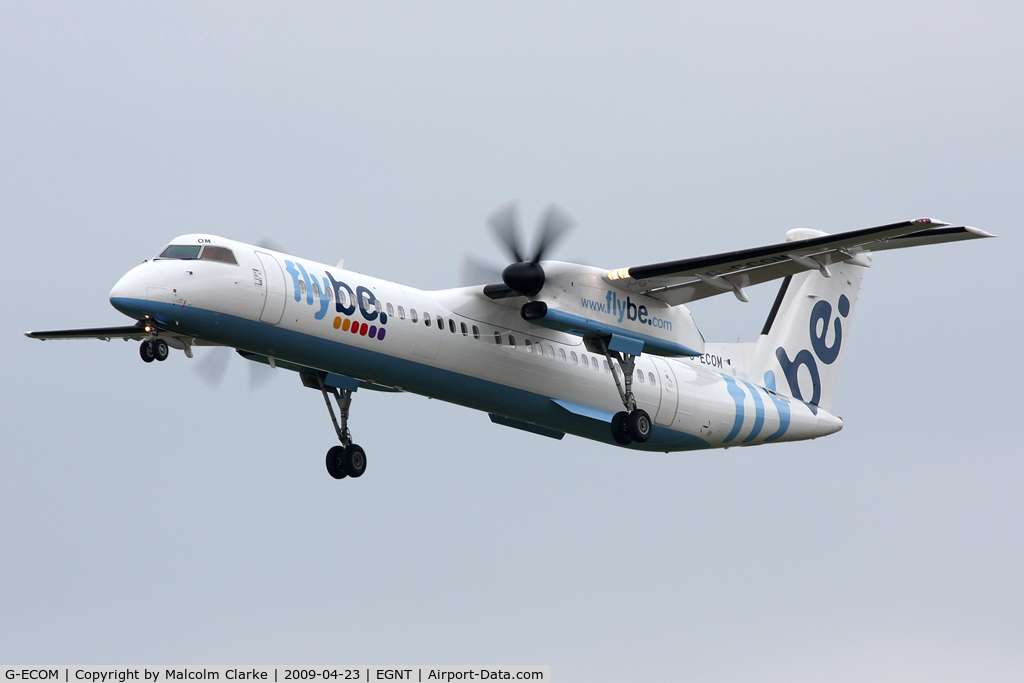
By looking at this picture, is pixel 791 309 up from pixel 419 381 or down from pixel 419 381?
up

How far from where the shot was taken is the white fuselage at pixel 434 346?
1591 cm

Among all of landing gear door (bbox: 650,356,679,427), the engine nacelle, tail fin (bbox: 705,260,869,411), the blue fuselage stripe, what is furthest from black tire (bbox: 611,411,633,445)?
tail fin (bbox: 705,260,869,411)

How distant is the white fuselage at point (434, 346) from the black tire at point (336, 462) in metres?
1.91

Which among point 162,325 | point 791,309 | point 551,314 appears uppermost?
point 791,309

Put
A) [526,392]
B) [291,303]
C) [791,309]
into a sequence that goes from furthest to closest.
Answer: [791,309], [526,392], [291,303]

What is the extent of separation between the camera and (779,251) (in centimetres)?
1848

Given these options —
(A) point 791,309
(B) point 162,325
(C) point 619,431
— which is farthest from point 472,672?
(A) point 791,309

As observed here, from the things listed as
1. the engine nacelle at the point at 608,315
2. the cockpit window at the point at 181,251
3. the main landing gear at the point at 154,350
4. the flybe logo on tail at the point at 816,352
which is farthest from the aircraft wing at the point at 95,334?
the flybe logo on tail at the point at 816,352

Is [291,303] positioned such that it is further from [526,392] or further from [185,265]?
[526,392]

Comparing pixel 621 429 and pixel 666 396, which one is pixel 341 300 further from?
pixel 666 396

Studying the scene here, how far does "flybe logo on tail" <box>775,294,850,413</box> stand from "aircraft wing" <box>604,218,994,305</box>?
5.06 m

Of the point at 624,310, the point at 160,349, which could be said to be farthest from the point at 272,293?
the point at 624,310

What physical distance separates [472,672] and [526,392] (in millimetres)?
4641

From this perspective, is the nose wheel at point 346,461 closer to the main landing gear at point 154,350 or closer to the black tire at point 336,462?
the black tire at point 336,462
